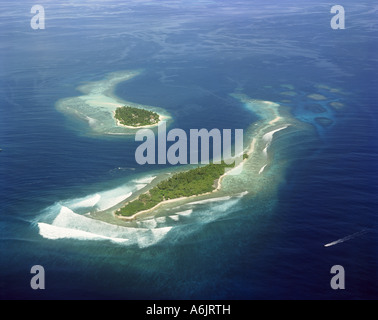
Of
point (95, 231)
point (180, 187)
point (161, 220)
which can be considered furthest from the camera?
point (180, 187)

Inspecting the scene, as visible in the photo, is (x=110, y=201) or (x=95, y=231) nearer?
(x=95, y=231)

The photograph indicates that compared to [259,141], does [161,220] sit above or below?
below

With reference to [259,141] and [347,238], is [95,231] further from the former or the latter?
[259,141]

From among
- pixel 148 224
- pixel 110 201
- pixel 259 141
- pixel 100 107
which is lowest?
pixel 148 224

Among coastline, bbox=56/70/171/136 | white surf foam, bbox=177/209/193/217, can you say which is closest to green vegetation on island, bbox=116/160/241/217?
white surf foam, bbox=177/209/193/217

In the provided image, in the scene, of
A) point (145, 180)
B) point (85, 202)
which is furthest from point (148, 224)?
point (145, 180)

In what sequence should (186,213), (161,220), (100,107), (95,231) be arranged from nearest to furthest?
(95,231), (161,220), (186,213), (100,107)

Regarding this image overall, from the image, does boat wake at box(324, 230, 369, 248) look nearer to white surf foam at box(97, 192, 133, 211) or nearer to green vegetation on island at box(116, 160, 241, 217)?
green vegetation on island at box(116, 160, 241, 217)

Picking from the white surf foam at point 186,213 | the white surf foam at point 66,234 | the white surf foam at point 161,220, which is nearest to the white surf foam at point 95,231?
the white surf foam at point 66,234
